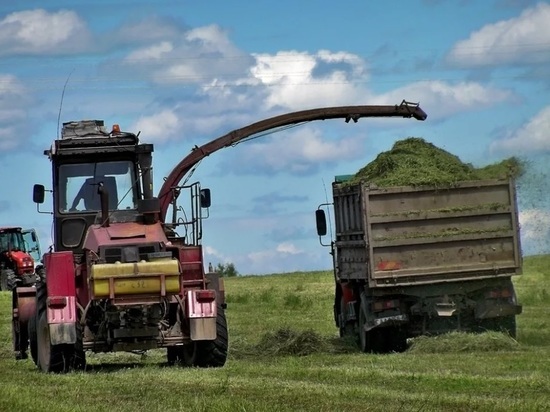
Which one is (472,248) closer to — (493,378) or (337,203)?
(337,203)

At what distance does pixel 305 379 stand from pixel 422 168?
763 cm

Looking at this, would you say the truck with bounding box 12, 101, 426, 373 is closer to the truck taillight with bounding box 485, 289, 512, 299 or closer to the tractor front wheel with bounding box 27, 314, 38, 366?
the tractor front wheel with bounding box 27, 314, 38, 366

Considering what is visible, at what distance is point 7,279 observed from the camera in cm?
5112

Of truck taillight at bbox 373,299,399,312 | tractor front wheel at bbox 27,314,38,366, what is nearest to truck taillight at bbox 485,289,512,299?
truck taillight at bbox 373,299,399,312

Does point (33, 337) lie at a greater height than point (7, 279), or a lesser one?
lesser

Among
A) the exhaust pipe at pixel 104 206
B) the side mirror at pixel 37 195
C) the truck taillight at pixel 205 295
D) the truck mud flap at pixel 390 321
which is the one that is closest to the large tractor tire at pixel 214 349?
the truck taillight at pixel 205 295

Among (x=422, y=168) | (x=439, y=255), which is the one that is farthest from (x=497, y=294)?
(x=422, y=168)

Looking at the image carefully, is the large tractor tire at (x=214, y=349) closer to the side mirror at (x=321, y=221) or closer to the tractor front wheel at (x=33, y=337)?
the tractor front wheel at (x=33, y=337)

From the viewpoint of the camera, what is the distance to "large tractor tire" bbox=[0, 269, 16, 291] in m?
50.3

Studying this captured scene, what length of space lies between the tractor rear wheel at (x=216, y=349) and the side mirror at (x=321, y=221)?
22.7ft

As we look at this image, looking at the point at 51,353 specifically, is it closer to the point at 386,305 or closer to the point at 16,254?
the point at 386,305

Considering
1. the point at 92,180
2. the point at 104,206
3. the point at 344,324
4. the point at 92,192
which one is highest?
the point at 92,180

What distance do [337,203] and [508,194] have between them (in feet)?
11.2

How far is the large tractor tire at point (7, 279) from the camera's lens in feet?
165
